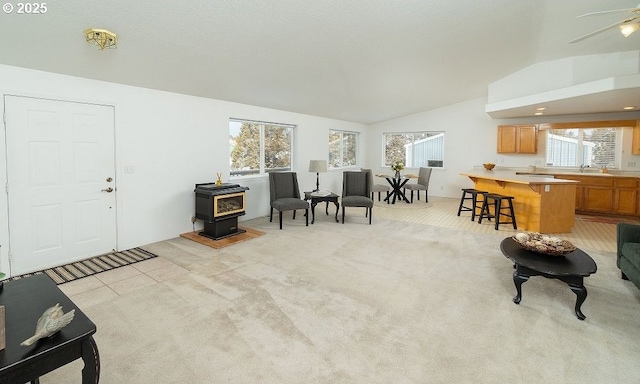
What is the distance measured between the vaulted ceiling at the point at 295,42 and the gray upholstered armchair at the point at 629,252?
8.24 feet

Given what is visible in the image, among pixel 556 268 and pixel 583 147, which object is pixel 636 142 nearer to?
pixel 583 147

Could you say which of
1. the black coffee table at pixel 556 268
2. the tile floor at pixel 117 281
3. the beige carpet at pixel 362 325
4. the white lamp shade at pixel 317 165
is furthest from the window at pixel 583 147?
the tile floor at pixel 117 281

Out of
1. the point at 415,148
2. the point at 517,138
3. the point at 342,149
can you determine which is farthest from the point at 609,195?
the point at 342,149

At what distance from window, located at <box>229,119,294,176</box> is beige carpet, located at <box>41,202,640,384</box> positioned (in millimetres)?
2442

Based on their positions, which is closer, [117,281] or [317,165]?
[117,281]

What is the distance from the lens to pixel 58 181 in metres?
3.54

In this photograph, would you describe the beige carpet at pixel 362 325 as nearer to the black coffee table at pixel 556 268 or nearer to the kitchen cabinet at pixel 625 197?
the black coffee table at pixel 556 268

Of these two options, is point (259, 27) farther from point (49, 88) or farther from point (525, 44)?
point (525, 44)

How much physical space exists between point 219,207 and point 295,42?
2.54 meters

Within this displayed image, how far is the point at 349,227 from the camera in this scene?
545 centimetres

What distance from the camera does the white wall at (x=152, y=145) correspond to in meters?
3.39

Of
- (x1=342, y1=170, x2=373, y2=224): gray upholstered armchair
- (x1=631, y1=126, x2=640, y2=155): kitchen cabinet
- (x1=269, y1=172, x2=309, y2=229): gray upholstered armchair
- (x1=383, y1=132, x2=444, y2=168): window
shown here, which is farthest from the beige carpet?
(x1=383, y1=132, x2=444, y2=168): window

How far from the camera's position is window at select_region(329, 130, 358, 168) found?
8.65 meters

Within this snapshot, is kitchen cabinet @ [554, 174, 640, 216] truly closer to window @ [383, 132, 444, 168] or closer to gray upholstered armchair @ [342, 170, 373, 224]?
window @ [383, 132, 444, 168]
